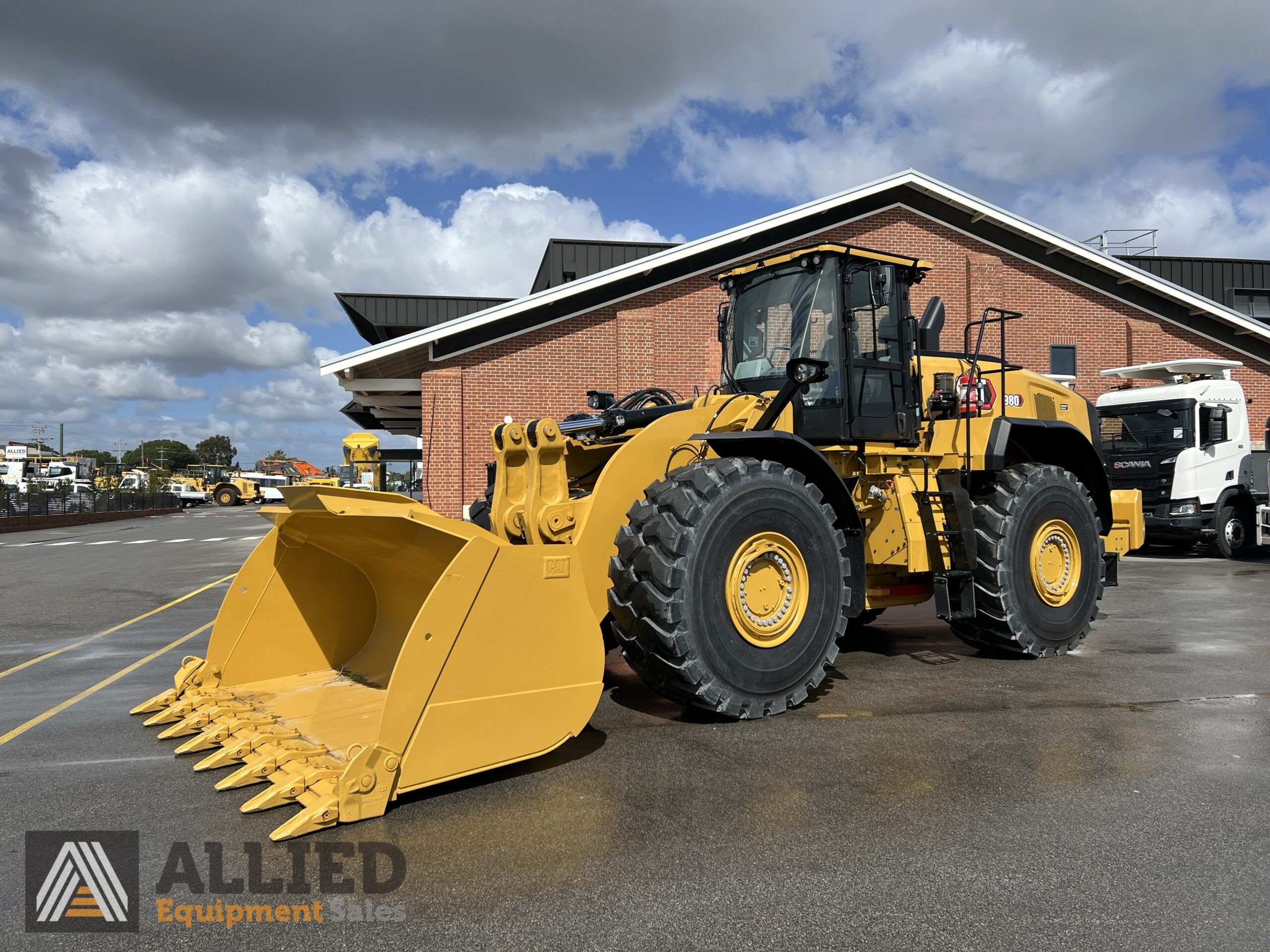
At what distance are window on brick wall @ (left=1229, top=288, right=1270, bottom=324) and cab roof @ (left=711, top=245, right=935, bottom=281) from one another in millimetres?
27086

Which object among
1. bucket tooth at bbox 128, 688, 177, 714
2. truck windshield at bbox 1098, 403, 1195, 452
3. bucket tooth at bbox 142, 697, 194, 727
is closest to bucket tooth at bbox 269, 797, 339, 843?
bucket tooth at bbox 142, 697, 194, 727

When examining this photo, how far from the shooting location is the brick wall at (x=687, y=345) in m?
16.6

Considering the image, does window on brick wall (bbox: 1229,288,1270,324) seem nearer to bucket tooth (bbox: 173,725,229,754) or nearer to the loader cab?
the loader cab

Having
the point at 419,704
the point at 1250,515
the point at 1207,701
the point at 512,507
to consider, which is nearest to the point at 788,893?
the point at 419,704

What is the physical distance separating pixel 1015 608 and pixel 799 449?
7.78 ft

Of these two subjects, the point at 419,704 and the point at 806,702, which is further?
the point at 806,702

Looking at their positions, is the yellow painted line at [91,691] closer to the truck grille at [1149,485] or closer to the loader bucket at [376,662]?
the loader bucket at [376,662]

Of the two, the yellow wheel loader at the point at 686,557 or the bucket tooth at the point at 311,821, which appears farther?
the yellow wheel loader at the point at 686,557

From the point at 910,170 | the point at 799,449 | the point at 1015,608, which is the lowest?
the point at 1015,608

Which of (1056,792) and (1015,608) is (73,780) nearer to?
(1056,792)

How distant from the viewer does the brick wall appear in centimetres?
1661

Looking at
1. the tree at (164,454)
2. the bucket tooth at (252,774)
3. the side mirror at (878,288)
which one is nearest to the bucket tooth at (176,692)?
the bucket tooth at (252,774)

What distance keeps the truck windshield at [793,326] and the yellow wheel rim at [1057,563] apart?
2.07 metres

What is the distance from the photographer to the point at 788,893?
9.86 ft
